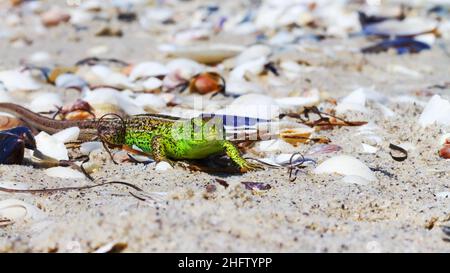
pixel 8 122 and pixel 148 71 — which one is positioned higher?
pixel 148 71

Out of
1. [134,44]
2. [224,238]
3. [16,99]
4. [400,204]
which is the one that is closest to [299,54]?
[134,44]

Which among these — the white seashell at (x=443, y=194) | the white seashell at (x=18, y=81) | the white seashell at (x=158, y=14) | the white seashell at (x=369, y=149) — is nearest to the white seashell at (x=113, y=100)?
the white seashell at (x=18, y=81)

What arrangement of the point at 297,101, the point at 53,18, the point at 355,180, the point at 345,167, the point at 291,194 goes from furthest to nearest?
the point at 53,18 → the point at 297,101 → the point at 345,167 → the point at 355,180 → the point at 291,194

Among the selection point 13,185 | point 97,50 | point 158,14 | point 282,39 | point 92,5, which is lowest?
point 13,185

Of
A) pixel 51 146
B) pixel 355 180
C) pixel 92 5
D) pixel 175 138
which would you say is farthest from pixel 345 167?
pixel 92 5

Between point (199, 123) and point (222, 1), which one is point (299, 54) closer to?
point (199, 123)

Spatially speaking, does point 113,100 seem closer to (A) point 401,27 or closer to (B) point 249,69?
(B) point 249,69
